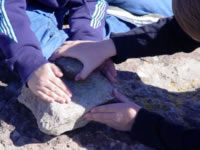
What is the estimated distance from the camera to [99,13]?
7.59ft

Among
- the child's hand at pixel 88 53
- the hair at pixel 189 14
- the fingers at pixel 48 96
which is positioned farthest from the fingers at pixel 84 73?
the hair at pixel 189 14

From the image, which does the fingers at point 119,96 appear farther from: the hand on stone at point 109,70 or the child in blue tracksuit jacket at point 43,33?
the child in blue tracksuit jacket at point 43,33

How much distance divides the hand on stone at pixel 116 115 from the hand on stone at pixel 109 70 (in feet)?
0.72

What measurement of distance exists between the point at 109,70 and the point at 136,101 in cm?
22

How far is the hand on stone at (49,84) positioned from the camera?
1691mm

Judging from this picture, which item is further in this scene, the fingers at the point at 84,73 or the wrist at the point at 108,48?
the wrist at the point at 108,48

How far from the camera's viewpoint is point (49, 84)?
5.65 ft

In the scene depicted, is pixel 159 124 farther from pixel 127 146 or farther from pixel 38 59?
pixel 38 59

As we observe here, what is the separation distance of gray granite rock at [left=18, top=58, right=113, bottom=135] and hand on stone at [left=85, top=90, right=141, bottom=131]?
1.5 inches

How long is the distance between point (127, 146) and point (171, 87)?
1.63 feet

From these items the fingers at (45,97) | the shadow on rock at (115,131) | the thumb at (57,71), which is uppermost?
the thumb at (57,71)

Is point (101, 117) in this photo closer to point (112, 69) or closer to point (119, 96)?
point (119, 96)

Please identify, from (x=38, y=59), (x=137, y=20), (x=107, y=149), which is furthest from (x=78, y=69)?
(x=137, y=20)

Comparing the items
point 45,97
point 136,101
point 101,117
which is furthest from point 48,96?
point 136,101
